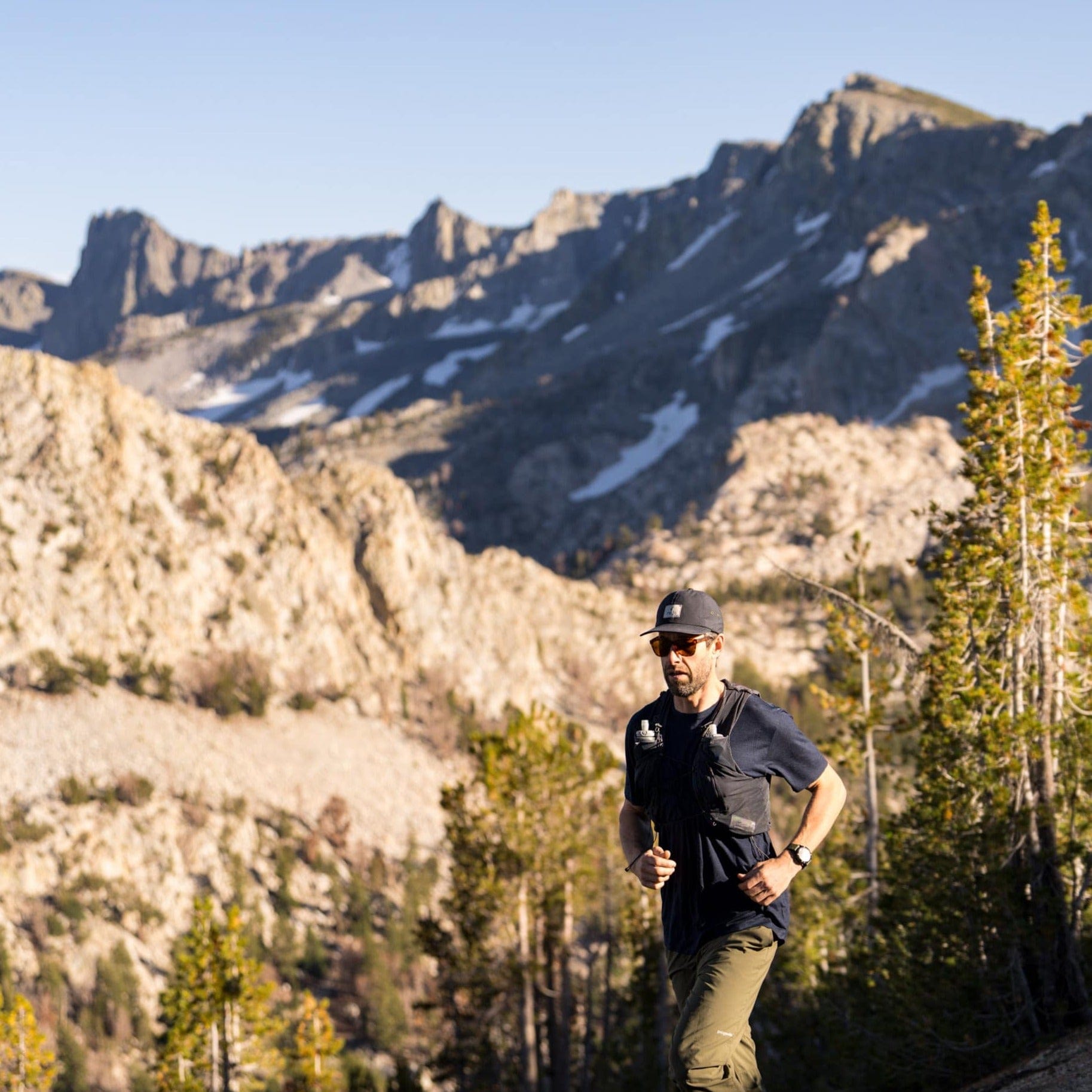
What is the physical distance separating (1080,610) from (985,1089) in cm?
773

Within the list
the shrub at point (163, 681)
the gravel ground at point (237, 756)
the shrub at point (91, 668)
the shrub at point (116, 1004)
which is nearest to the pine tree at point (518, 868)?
the shrub at point (116, 1004)

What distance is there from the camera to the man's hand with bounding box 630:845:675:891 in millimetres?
6457

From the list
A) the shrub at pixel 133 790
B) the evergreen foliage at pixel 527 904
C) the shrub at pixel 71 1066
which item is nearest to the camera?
the evergreen foliage at pixel 527 904

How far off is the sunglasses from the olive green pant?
1611 mm

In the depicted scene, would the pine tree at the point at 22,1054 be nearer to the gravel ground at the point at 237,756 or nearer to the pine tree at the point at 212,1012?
A: the pine tree at the point at 212,1012

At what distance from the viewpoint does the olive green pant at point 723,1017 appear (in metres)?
6.24

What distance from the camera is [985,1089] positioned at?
9.80m

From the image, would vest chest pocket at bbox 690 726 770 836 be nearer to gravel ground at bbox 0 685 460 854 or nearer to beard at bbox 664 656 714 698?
beard at bbox 664 656 714 698

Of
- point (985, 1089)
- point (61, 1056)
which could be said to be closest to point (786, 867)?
point (985, 1089)

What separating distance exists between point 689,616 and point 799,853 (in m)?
1.44

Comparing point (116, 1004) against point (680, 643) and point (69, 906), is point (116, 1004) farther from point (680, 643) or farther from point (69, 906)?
point (680, 643)

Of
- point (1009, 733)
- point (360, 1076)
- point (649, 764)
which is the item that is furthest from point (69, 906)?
point (649, 764)

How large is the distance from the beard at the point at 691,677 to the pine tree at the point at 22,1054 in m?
32.2

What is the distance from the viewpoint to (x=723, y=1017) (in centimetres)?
633
